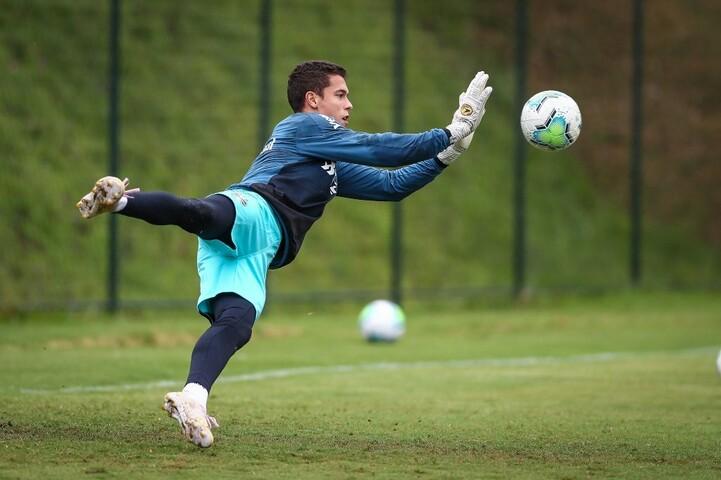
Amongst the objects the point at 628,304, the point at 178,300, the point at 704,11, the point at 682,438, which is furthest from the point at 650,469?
the point at 704,11

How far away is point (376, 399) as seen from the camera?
31.5ft

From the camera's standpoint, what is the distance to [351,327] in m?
16.5

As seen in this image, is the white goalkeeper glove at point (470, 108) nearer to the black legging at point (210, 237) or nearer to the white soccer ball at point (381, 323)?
the black legging at point (210, 237)

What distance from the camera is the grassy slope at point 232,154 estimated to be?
16.4 meters

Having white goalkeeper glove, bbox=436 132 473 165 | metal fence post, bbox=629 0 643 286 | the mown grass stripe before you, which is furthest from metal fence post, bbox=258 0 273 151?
white goalkeeper glove, bbox=436 132 473 165

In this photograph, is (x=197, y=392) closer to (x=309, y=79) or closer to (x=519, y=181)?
(x=309, y=79)

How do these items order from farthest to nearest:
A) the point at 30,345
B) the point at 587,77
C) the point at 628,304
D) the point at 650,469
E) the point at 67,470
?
1. the point at 587,77
2. the point at 628,304
3. the point at 30,345
4. the point at 650,469
5. the point at 67,470

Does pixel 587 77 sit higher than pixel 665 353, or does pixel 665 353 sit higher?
pixel 587 77

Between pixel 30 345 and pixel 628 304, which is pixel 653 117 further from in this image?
pixel 30 345

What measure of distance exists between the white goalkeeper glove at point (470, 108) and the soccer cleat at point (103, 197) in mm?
2131

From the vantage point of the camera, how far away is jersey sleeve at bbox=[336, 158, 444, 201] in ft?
26.3

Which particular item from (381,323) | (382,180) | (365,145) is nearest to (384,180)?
(382,180)

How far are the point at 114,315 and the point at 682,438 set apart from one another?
1009 cm

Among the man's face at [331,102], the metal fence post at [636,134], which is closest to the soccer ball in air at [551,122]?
the man's face at [331,102]
